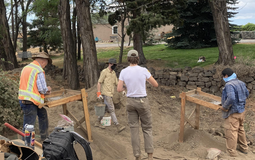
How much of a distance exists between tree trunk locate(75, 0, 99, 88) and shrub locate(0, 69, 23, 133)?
13.9 ft

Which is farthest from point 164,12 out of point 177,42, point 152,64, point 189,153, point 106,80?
point 177,42

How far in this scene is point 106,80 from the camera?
A: 6211 mm

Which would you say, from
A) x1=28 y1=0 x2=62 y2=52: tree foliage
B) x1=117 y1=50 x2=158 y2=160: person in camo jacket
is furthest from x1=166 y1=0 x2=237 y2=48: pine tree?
x1=117 y1=50 x2=158 y2=160: person in camo jacket

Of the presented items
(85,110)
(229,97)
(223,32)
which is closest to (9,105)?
(85,110)

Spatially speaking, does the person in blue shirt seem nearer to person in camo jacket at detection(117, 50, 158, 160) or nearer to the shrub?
person in camo jacket at detection(117, 50, 158, 160)

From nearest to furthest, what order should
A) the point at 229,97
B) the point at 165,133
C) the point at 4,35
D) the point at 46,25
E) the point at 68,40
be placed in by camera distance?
the point at 229,97
the point at 165,133
the point at 68,40
the point at 4,35
the point at 46,25

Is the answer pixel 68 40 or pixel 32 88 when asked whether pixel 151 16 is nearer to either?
pixel 68 40

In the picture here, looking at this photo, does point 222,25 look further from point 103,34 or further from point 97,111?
point 103,34

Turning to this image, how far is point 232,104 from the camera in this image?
4.80 meters

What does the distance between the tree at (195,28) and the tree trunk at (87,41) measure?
9964 mm

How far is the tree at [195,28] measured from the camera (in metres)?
18.0

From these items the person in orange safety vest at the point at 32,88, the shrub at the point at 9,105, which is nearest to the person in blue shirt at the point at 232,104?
the person in orange safety vest at the point at 32,88

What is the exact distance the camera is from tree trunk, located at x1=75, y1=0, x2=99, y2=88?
9281 mm

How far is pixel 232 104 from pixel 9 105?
4666mm
